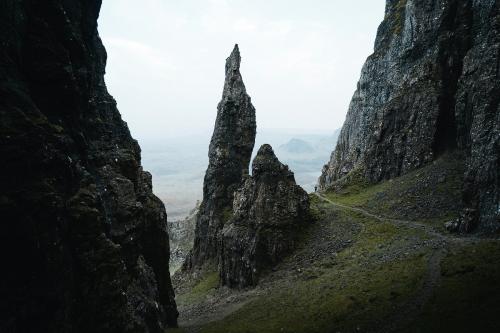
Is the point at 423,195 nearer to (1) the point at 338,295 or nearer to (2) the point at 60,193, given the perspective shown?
(1) the point at 338,295

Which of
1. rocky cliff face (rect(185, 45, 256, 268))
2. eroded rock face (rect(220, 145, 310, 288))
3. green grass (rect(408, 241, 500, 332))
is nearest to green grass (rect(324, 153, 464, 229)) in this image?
eroded rock face (rect(220, 145, 310, 288))

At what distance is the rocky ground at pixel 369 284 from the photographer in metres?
47.2

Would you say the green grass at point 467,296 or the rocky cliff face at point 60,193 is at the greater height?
the rocky cliff face at point 60,193

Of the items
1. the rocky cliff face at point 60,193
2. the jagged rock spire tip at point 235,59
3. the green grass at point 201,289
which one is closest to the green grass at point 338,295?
the rocky cliff face at point 60,193

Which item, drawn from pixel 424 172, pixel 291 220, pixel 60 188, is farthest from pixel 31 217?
pixel 424 172

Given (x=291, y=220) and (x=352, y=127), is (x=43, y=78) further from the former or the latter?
(x=352, y=127)

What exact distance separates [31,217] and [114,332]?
16.5 metres

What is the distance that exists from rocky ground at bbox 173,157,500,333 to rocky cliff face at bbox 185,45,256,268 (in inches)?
859

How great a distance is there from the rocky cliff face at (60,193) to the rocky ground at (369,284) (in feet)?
69.4

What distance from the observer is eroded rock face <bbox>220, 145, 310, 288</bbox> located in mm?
89562

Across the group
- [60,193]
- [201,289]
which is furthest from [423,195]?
[60,193]

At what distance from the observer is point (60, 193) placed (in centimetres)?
3672

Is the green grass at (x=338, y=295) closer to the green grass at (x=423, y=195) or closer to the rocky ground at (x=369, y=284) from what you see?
the rocky ground at (x=369, y=284)

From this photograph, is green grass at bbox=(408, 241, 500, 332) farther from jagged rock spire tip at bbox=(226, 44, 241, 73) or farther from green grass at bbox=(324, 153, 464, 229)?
jagged rock spire tip at bbox=(226, 44, 241, 73)
